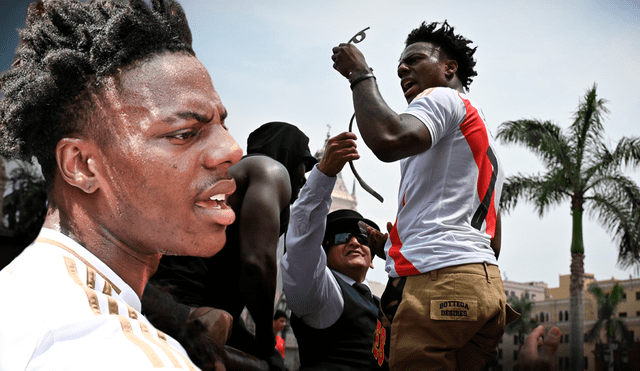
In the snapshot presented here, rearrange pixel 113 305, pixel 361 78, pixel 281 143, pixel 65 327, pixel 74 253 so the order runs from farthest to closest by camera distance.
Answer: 1. pixel 281 143
2. pixel 361 78
3. pixel 74 253
4. pixel 113 305
5. pixel 65 327

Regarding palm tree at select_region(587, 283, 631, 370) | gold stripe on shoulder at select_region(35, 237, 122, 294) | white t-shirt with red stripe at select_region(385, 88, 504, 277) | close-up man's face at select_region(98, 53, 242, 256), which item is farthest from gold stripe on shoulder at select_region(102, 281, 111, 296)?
palm tree at select_region(587, 283, 631, 370)

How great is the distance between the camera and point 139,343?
30.8 inches

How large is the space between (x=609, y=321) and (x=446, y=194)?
39.3m

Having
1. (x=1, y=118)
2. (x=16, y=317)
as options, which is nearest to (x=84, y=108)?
(x=1, y=118)

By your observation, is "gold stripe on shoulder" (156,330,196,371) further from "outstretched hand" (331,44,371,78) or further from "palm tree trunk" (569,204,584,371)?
"palm tree trunk" (569,204,584,371)

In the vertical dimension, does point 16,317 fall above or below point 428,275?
below

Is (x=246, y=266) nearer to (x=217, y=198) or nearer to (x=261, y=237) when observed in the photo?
(x=261, y=237)

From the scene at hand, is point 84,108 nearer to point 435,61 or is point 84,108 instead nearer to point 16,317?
point 16,317

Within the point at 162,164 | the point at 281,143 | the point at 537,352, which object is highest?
the point at 281,143

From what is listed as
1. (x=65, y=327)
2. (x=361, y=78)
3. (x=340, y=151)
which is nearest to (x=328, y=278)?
(x=340, y=151)

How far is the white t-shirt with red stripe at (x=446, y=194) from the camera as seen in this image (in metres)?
2.18

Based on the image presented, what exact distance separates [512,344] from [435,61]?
50.2m

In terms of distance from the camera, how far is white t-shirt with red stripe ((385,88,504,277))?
218cm

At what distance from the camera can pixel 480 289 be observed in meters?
2.12
